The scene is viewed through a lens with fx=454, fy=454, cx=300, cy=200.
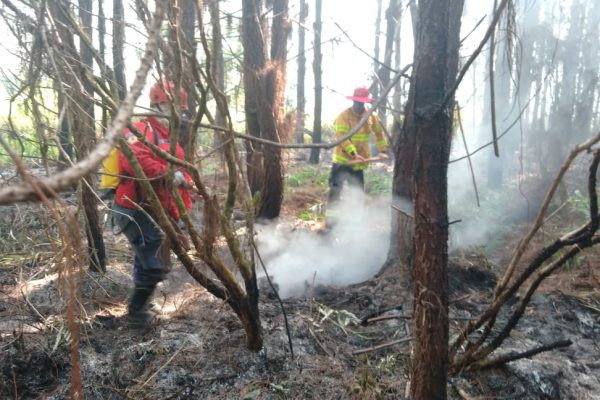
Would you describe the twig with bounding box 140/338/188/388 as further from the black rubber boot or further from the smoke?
the smoke

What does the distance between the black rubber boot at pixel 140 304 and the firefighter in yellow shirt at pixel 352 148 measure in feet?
11.3

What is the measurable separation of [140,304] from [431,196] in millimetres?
2550

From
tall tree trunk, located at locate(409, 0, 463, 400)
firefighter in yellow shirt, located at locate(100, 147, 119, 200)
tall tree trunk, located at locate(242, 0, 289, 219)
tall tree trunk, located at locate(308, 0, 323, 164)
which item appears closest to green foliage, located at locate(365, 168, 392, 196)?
tall tree trunk, located at locate(308, 0, 323, 164)

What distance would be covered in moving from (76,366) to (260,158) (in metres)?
5.17

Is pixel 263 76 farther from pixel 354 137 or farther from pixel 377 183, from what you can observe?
pixel 377 183

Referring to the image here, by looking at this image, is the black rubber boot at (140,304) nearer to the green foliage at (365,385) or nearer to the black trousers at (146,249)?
the black trousers at (146,249)

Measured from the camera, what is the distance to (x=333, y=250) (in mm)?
6559

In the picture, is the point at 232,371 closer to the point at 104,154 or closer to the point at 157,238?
the point at 157,238

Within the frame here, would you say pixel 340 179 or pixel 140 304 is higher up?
pixel 340 179

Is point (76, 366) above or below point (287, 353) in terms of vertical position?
above

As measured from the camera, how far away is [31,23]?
2.04 meters

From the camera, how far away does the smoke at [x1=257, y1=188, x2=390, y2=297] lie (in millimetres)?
5465

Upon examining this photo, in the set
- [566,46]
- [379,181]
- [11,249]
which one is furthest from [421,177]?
[566,46]

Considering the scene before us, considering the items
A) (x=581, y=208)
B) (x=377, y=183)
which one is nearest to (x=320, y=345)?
(x=581, y=208)
